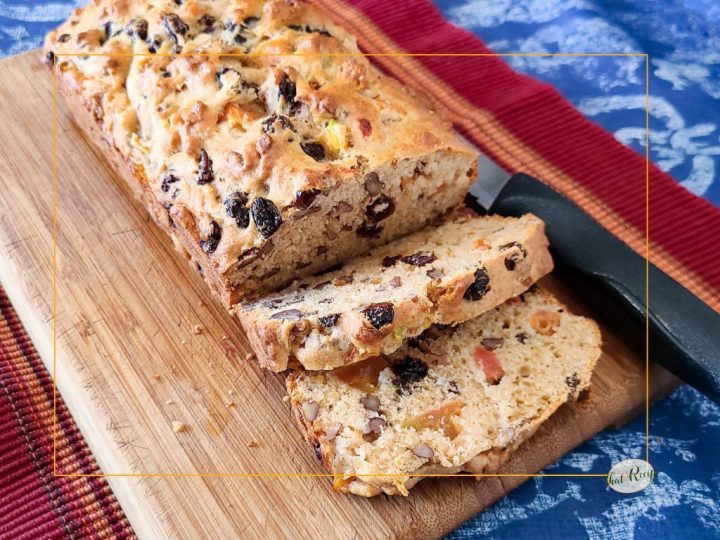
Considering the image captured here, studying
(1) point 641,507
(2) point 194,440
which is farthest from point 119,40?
(1) point 641,507

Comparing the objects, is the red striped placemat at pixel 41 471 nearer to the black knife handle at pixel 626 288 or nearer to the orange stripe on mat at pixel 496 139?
the black knife handle at pixel 626 288

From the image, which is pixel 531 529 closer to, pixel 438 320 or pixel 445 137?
pixel 438 320

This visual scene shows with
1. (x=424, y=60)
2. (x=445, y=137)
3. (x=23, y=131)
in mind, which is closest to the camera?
(x=445, y=137)

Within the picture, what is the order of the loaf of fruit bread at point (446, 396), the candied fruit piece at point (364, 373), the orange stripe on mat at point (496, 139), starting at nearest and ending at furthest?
the loaf of fruit bread at point (446, 396) < the candied fruit piece at point (364, 373) < the orange stripe on mat at point (496, 139)

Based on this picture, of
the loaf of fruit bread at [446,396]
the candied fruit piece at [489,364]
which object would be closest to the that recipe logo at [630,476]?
the loaf of fruit bread at [446,396]

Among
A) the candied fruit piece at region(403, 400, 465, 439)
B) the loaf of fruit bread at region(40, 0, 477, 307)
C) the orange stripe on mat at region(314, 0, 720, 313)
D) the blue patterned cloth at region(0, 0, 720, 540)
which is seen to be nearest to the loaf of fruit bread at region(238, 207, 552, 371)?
the loaf of fruit bread at region(40, 0, 477, 307)

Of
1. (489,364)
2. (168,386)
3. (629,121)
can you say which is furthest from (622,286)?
(168,386)
